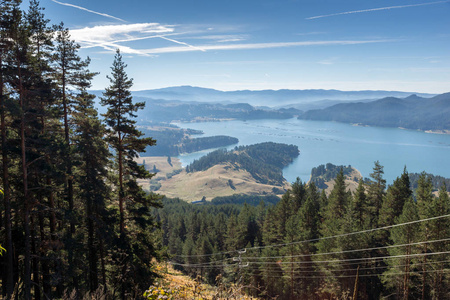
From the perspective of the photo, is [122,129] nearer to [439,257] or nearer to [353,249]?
[353,249]

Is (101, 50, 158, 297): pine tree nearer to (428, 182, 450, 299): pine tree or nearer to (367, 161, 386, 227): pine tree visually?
(428, 182, 450, 299): pine tree

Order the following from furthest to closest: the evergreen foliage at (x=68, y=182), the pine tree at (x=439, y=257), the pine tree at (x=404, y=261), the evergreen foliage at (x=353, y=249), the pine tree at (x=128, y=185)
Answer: the pine tree at (x=404, y=261)
the evergreen foliage at (x=353, y=249)
the pine tree at (x=439, y=257)
the pine tree at (x=128, y=185)
the evergreen foliage at (x=68, y=182)

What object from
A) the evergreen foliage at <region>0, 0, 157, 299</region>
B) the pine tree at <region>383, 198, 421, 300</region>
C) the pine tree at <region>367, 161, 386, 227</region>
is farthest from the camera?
the pine tree at <region>367, 161, 386, 227</region>

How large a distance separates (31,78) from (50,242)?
6.74 m

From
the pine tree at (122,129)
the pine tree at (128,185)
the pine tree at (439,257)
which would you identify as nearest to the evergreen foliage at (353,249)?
the pine tree at (439,257)

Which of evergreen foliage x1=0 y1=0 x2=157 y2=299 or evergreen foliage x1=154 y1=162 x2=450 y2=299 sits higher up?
evergreen foliage x1=0 y1=0 x2=157 y2=299

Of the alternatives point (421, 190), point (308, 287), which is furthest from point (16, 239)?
point (421, 190)

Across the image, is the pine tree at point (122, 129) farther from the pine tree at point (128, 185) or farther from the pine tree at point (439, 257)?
the pine tree at point (439, 257)

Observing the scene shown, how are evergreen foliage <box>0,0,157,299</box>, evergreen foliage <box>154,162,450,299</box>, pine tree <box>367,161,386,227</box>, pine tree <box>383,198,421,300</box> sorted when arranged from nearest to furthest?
evergreen foliage <box>0,0,157,299</box> → evergreen foliage <box>154,162,450,299</box> → pine tree <box>383,198,421,300</box> → pine tree <box>367,161,386,227</box>

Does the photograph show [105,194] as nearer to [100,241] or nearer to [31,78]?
[100,241]

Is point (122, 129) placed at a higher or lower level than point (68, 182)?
higher

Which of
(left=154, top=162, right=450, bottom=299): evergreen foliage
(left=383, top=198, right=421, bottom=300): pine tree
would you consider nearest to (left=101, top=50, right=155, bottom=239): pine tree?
A: (left=154, top=162, right=450, bottom=299): evergreen foliage

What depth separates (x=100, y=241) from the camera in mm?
14789

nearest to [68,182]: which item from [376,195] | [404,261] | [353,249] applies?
[353,249]
